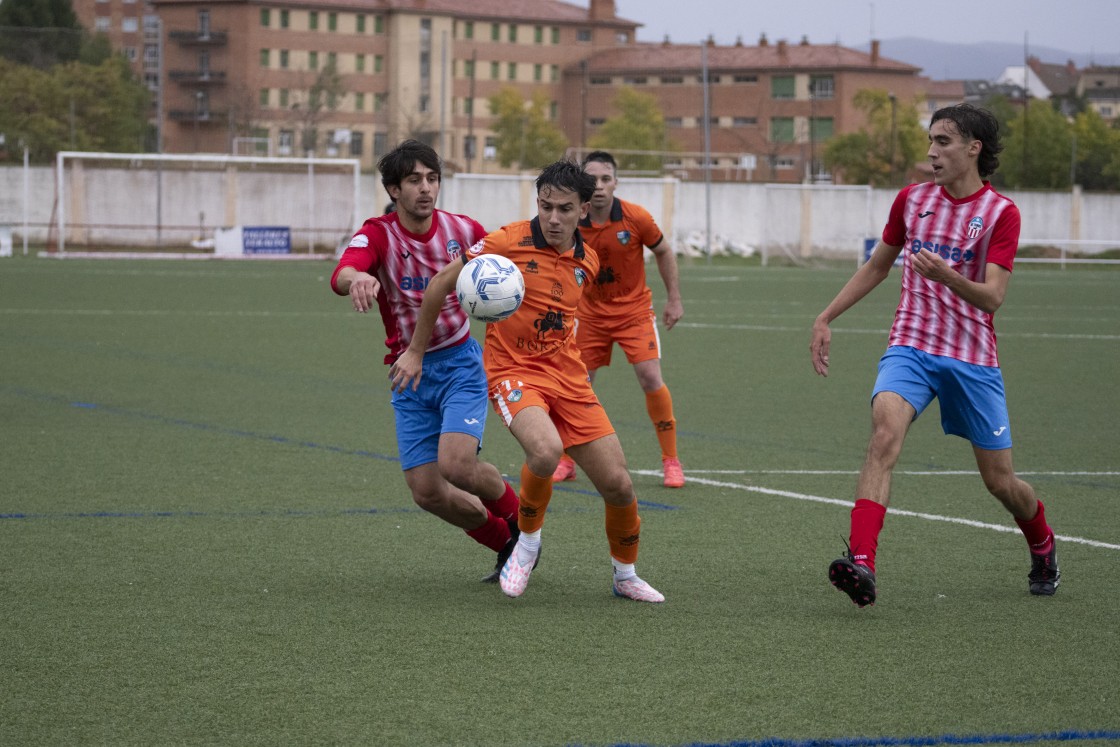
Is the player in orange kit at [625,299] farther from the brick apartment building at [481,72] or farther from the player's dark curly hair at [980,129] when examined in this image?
the brick apartment building at [481,72]

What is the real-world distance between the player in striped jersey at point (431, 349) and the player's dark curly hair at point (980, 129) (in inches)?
80.3

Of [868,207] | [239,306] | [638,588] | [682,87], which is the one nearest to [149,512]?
[638,588]

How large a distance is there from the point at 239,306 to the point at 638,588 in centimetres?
1697

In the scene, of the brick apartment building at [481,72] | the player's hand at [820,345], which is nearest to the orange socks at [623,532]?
the player's hand at [820,345]

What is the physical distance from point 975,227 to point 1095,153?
234 feet

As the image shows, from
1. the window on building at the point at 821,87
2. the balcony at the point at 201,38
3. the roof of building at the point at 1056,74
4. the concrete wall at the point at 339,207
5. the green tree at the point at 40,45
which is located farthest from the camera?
the roof of building at the point at 1056,74

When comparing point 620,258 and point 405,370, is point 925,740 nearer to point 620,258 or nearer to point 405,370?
point 405,370

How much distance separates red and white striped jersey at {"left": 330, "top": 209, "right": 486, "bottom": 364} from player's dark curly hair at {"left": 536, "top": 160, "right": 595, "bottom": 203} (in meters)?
0.43

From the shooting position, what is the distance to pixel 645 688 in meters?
4.52

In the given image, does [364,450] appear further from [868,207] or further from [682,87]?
[682,87]

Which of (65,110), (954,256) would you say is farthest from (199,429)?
(65,110)

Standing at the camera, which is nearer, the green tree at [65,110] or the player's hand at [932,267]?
the player's hand at [932,267]

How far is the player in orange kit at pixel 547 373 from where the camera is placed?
5.62m

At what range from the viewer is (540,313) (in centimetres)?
584
